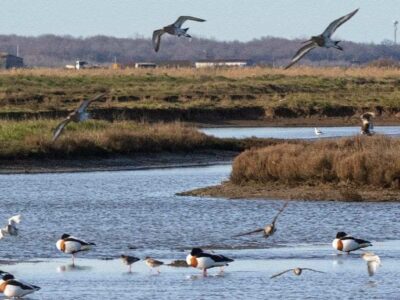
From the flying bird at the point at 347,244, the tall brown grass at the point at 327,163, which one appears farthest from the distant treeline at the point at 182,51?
the flying bird at the point at 347,244

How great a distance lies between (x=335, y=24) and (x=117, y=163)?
2002 centimetres

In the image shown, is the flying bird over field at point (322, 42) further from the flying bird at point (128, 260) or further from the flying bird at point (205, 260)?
the flying bird at point (128, 260)

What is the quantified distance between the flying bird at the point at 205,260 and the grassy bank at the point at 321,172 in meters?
8.07

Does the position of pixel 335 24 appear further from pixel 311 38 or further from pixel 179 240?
pixel 179 240

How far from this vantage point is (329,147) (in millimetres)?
26672

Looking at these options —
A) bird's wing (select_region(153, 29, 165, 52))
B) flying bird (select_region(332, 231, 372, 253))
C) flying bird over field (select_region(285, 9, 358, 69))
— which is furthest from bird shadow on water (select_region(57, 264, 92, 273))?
flying bird over field (select_region(285, 9, 358, 69))

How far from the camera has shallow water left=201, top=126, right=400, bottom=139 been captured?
4281cm

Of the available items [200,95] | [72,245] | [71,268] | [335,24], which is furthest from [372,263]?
[200,95]

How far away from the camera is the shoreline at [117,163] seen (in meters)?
32.2

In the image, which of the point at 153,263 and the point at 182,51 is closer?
the point at 153,263

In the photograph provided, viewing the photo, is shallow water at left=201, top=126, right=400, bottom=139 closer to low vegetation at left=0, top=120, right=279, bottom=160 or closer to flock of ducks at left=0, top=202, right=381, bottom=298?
low vegetation at left=0, top=120, right=279, bottom=160

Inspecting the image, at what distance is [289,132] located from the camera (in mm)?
46000

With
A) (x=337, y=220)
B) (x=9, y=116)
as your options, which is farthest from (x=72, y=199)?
(x=9, y=116)

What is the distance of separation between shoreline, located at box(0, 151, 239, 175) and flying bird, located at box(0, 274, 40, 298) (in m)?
17.2
